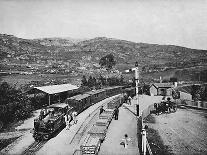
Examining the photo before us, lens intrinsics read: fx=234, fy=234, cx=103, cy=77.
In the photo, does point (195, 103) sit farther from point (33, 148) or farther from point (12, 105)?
point (33, 148)

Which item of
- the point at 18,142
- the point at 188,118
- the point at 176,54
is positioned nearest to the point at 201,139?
the point at 188,118

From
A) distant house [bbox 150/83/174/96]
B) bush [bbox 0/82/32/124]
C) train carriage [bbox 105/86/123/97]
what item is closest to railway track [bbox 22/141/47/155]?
bush [bbox 0/82/32/124]

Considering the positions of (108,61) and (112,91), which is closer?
(112,91)

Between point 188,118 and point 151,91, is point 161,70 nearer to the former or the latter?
point 151,91

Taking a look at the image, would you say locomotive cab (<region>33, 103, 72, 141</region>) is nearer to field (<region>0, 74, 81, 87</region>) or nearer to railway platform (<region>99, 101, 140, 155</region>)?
railway platform (<region>99, 101, 140, 155</region>)

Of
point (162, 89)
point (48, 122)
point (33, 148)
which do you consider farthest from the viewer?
point (162, 89)

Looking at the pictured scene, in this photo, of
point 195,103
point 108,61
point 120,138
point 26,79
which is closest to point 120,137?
point 120,138
